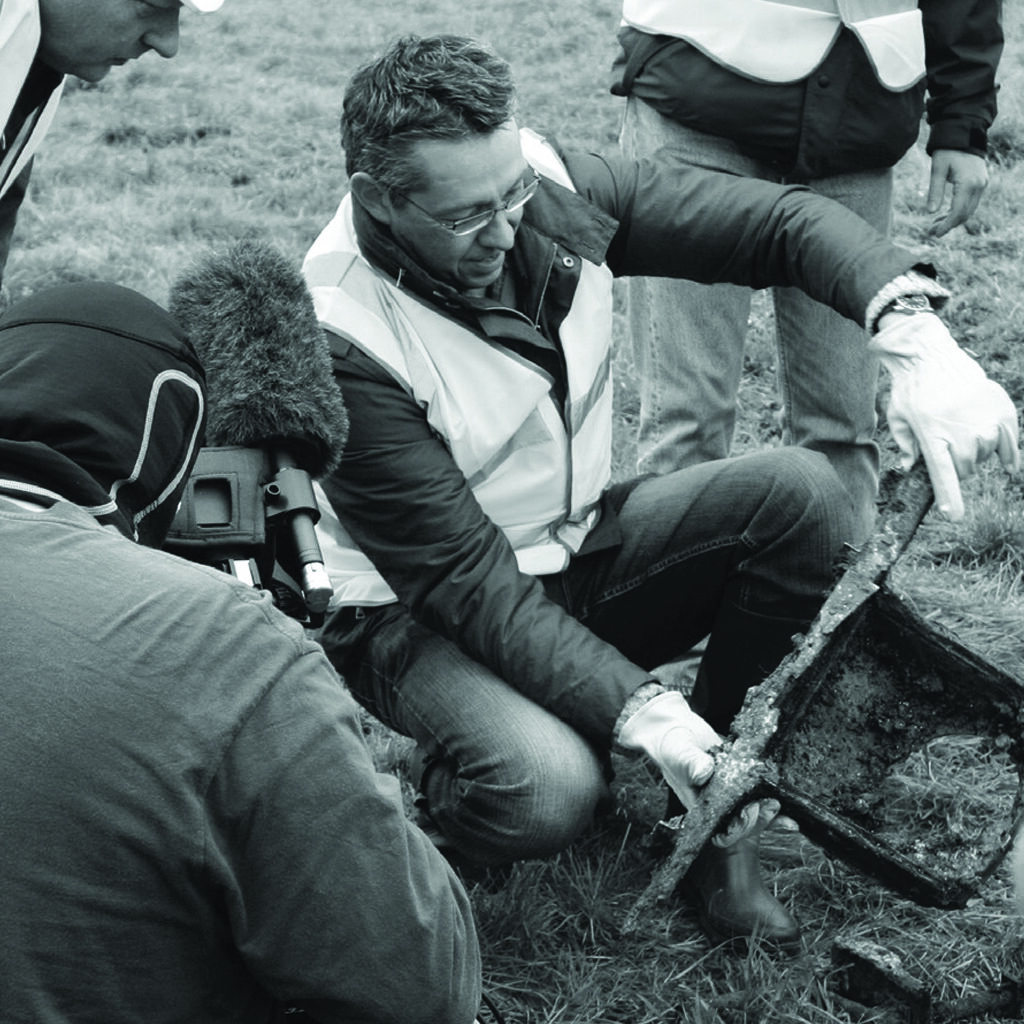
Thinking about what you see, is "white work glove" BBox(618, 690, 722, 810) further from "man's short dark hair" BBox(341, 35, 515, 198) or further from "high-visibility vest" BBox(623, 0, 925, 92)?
"high-visibility vest" BBox(623, 0, 925, 92)

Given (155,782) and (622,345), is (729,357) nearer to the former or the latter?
(622,345)

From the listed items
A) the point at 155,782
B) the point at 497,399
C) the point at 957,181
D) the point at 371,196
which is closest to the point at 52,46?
the point at 371,196

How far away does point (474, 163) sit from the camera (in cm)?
266

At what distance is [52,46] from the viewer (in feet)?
9.45

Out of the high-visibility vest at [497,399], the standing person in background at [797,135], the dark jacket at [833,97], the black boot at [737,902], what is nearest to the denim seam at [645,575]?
the high-visibility vest at [497,399]

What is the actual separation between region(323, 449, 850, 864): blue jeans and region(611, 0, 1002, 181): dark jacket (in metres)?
0.83

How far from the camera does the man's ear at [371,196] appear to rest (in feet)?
8.90

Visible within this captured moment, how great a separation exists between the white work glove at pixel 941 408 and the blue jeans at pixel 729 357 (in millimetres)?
764

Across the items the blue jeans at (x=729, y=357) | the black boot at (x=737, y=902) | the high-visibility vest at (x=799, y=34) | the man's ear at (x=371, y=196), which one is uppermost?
the high-visibility vest at (x=799, y=34)

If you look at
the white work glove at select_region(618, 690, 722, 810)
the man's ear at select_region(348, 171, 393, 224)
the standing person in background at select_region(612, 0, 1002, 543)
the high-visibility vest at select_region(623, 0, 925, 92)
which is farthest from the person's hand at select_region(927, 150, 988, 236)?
the white work glove at select_region(618, 690, 722, 810)

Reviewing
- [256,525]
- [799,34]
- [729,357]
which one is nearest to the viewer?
[256,525]

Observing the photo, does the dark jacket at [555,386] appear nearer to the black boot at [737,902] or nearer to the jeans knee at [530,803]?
the jeans knee at [530,803]

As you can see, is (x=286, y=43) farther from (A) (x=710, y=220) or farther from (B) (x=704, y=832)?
(B) (x=704, y=832)

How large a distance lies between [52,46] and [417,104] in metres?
0.82
